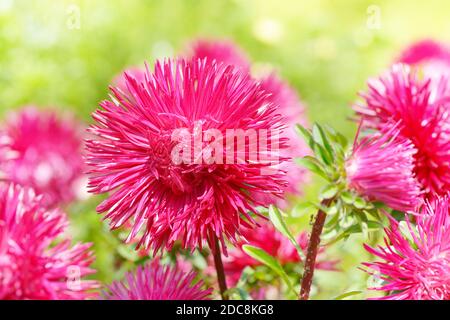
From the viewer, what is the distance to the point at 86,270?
2.31ft

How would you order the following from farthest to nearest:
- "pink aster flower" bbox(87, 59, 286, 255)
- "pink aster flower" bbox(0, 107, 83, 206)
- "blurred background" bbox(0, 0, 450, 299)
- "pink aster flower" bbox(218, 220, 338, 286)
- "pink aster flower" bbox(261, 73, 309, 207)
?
1. "blurred background" bbox(0, 0, 450, 299)
2. "pink aster flower" bbox(0, 107, 83, 206)
3. "pink aster flower" bbox(261, 73, 309, 207)
4. "pink aster flower" bbox(218, 220, 338, 286)
5. "pink aster flower" bbox(87, 59, 286, 255)

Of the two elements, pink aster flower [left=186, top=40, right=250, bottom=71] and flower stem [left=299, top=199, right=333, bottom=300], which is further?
pink aster flower [left=186, top=40, right=250, bottom=71]

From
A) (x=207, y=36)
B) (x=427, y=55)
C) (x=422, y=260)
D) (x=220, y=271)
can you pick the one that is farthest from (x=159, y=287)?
(x=207, y=36)

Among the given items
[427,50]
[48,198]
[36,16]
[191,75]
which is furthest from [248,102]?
[36,16]

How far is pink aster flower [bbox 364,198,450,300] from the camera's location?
60 cm

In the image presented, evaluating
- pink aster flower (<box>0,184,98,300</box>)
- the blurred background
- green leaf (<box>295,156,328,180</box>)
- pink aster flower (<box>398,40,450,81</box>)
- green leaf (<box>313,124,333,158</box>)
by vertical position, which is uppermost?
the blurred background

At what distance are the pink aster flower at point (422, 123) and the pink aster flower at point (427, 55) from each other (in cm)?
52

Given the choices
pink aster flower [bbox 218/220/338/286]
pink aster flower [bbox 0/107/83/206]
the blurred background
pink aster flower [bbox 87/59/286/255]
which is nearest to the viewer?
pink aster flower [bbox 87/59/286/255]

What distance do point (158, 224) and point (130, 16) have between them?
4.97 ft

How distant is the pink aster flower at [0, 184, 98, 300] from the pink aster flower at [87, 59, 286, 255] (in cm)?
11

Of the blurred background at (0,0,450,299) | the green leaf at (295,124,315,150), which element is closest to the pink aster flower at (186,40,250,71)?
the blurred background at (0,0,450,299)

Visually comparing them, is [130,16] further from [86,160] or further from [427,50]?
[86,160]

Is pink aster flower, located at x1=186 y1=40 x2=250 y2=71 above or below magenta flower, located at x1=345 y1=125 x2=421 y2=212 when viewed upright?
above

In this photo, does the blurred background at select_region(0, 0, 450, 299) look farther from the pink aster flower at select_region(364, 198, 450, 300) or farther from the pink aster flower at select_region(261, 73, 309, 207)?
the pink aster flower at select_region(364, 198, 450, 300)
